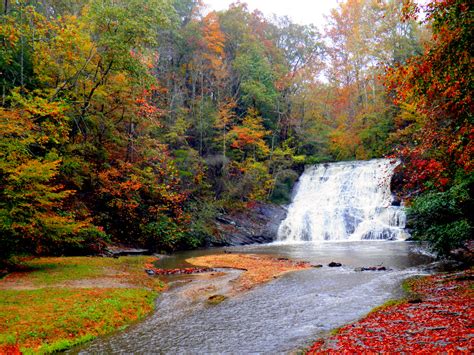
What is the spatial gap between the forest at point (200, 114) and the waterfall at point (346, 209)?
2.51 meters

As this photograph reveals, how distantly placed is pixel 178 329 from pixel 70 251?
40.8ft

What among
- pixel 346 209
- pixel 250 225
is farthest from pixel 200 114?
pixel 346 209

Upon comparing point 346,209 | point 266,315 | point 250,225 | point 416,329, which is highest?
point 346,209

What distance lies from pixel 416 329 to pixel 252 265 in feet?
36.4

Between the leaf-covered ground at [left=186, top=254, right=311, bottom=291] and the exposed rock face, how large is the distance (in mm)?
7282

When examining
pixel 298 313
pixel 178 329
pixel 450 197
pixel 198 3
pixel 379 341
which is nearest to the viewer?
pixel 379 341

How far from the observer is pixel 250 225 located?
31016mm

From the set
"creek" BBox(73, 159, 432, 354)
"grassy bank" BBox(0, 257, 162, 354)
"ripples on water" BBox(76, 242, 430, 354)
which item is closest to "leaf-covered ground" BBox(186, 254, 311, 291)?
"creek" BBox(73, 159, 432, 354)

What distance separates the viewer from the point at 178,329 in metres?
8.33

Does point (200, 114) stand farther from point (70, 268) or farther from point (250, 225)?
point (70, 268)

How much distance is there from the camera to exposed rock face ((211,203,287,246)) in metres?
28.6

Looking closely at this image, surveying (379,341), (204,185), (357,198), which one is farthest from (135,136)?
(379,341)

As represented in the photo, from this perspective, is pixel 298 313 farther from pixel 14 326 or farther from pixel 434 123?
pixel 434 123

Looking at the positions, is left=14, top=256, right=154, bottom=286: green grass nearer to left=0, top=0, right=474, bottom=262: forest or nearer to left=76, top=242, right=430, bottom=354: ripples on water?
left=0, top=0, right=474, bottom=262: forest
